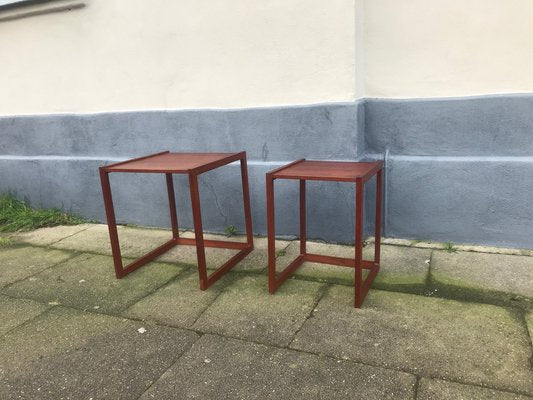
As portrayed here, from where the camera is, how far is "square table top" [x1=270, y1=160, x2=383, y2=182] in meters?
2.52

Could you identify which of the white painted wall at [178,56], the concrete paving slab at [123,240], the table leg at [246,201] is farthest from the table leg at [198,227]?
the white painted wall at [178,56]

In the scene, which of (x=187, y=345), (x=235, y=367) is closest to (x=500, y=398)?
(x=235, y=367)

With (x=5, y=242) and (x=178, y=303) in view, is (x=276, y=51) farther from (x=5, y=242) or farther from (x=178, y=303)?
(x=5, y=242)

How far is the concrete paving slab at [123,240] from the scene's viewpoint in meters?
3.72

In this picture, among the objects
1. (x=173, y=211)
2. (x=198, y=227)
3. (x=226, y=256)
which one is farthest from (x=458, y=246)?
(x=173, y=211)

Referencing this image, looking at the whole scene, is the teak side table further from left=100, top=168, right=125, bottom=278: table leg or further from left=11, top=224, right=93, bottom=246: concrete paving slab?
left=11, top=224, right=93, bottom=246: concrete paving slab

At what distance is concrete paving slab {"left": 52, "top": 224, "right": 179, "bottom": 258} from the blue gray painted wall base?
6.3 inches

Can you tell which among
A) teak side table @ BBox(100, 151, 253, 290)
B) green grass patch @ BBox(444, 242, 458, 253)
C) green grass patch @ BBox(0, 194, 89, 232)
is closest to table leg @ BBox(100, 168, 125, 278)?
teak side table @ BBox(100, 151, 253, 290)

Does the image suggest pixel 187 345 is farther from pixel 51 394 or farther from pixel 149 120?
pixel 149 120

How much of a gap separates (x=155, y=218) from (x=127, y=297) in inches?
53.0

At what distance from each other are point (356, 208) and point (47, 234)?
3.19m

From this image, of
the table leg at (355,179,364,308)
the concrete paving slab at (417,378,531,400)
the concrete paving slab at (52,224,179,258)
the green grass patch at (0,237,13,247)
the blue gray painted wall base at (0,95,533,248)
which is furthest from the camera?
the green grass patch at (0,237,13,247)

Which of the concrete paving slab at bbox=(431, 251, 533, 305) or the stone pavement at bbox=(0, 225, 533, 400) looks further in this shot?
the concrete paving slab at bbox=(431, 251, 533, 305)

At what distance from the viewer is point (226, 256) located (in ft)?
11.2
